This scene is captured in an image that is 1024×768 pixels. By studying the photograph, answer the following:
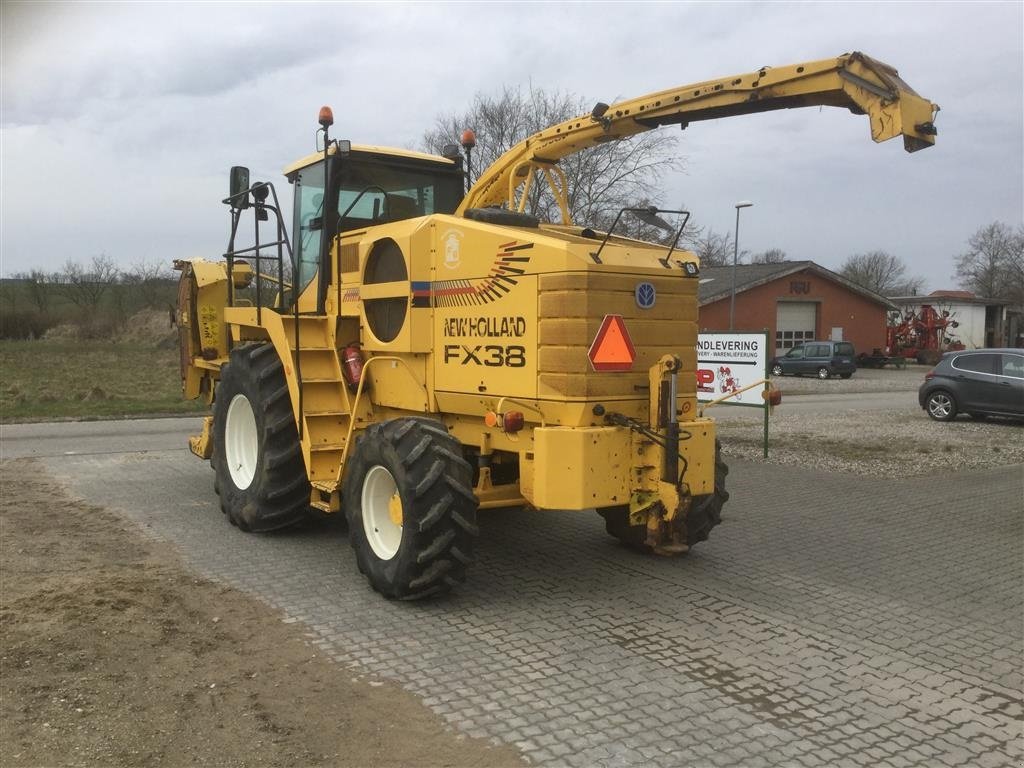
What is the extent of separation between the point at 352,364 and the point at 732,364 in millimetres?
6609

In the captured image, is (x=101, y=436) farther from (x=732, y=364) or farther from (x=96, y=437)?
(x=732, y=364)

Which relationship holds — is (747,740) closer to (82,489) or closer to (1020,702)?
(1020,702)

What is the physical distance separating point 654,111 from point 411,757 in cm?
444

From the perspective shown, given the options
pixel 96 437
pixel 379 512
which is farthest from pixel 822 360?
pixel 379 512

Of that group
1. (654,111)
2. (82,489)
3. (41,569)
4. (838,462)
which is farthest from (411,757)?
(838,462)

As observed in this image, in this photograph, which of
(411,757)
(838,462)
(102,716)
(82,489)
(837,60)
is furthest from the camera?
(838,462)

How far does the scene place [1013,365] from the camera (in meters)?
17.2

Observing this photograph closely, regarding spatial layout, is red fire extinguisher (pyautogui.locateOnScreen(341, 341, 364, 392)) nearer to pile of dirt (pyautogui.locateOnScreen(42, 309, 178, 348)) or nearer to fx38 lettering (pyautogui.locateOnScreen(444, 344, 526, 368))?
fx38 lettering (pyautogui.locateOnScreen(444, 344, 526, 368))

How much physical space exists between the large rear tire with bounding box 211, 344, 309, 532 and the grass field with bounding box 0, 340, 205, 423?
234 inches

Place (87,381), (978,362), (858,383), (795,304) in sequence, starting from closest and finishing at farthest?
1. (978,362)
2. (87,381)
3. (858,383)
4. (795,304)

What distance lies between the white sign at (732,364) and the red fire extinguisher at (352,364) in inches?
228

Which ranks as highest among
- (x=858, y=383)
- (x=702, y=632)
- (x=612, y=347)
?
(x=612, y=347)

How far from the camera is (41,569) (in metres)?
6.28

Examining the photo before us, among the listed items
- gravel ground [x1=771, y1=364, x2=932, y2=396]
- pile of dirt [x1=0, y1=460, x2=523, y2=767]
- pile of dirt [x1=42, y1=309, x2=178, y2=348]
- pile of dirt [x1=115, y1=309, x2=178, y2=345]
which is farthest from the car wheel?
pile of dirt [x1=42, y1=309, x2=178, y2=348]
